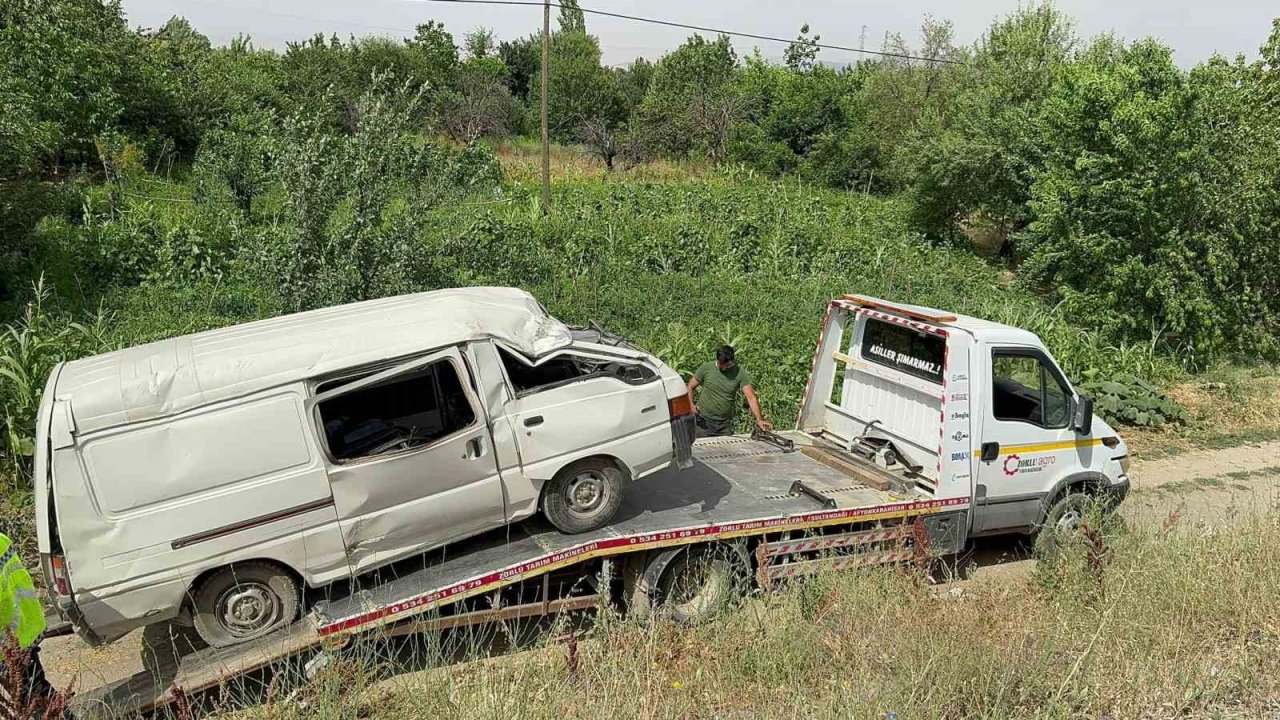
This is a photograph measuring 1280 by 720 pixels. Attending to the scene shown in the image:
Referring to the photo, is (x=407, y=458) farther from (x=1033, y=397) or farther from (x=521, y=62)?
(x=521, y=62)

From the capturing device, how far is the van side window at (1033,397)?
7.40 metres

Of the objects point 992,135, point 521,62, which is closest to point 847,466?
point 992,135

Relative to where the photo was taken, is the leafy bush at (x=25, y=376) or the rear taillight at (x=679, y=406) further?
the leafy bush at (x=25, y=376)

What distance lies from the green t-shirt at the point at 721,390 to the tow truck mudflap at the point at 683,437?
2.29 m

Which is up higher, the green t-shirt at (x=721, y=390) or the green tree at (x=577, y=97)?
the green tree at (x=577, y=97)

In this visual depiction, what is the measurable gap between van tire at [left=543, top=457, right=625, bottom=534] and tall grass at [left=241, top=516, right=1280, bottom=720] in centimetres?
95

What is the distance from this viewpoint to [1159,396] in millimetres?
12906

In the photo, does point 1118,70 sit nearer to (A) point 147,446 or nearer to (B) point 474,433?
(B) point 474,433

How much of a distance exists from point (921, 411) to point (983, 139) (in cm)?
1848

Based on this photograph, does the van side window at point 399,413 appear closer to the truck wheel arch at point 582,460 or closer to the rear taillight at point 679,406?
the truck wheel arch at point 582,460

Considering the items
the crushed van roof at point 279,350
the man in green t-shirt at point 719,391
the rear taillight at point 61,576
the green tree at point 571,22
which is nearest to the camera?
the rear taillight at point 61,576

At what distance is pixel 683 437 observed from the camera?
6.71 m

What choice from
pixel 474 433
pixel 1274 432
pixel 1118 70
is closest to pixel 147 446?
pixel 474 433

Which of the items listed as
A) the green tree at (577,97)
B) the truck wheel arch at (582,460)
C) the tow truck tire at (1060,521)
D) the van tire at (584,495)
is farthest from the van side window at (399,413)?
the green tree at (577,97)
